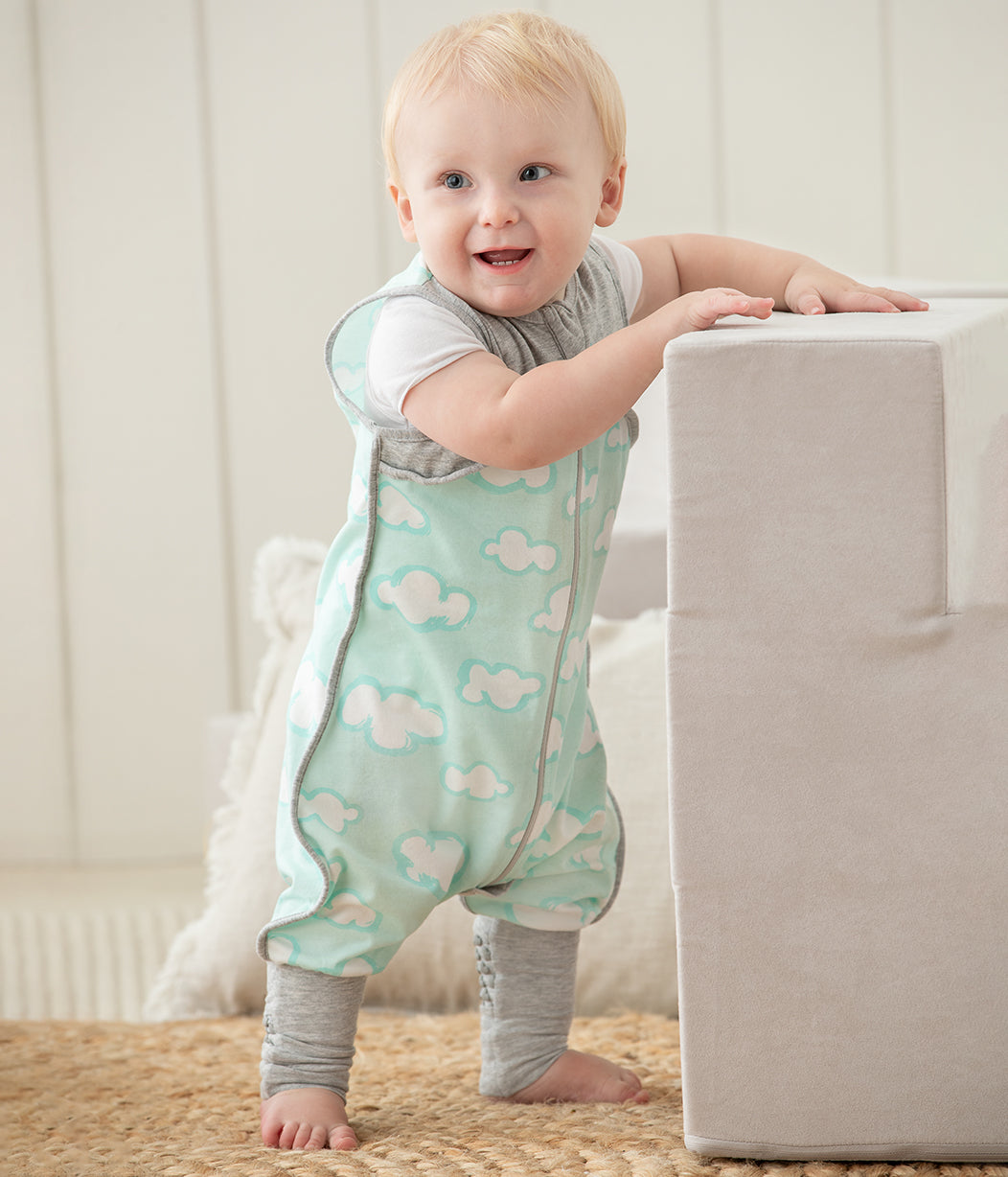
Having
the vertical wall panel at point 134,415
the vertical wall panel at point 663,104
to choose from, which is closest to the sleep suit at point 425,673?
the vertical wall panel at point 663,104

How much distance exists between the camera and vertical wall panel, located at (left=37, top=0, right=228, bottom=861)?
5.60 feet

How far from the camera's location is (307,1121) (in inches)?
A: 31.1

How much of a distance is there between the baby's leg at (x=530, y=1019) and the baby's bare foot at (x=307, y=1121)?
12 centimetres

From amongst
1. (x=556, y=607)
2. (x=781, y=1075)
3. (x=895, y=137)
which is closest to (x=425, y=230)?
(x=556, y=607)

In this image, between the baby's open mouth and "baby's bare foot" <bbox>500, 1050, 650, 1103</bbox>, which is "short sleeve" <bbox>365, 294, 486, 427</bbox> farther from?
"baby's bare foot" <bbox>500, 1050, 650, 1103</bbox>

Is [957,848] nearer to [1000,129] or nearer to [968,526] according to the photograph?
[968,526]

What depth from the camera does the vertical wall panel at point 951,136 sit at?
158cm

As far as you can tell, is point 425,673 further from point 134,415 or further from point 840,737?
point 134,415

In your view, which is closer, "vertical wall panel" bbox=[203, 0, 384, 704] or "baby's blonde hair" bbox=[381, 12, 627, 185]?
"baby's blonde hair" bbox=[381, 12, 627, 185]

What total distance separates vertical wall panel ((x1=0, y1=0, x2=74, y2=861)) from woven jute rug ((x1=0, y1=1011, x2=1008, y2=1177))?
2.49 ft

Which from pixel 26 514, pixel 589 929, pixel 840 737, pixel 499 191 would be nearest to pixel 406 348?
pixel 499 191

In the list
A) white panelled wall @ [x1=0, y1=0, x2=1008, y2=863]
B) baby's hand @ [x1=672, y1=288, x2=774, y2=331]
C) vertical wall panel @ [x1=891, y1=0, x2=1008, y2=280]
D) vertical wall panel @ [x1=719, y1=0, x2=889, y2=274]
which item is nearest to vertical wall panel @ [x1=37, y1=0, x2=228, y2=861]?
white panelled wall @ [x1=0, y1=0, x2=1008, y2=863]

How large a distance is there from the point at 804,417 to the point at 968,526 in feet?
0.33

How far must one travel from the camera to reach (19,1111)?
85cm
